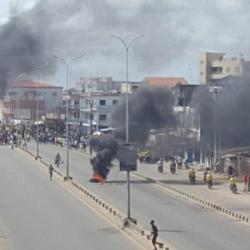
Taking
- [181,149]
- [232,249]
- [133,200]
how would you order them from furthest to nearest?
1. [181,149]
2. [133,200]
3. [232,249]

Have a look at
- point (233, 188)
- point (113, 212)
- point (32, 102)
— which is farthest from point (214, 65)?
point (113, 212)

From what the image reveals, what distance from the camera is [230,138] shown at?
76.1 m

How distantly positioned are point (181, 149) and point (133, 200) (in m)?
30.9

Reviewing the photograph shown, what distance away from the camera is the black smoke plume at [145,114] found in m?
74.7

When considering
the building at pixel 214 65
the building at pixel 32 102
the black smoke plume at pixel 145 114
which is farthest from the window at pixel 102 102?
the black smoke plume at pixel 145 114

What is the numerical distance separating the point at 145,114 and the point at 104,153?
1200cm

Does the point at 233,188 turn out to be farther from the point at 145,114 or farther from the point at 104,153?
the point at 145,114

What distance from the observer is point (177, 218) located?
4362 cm

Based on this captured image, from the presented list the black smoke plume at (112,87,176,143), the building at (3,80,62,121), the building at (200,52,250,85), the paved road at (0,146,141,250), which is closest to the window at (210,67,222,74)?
the building at (200,52,250,85)

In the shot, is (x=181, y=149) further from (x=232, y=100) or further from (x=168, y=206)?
(x=168, y=206)

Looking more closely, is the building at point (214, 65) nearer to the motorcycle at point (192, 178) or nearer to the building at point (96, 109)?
the building at point (96, 109)

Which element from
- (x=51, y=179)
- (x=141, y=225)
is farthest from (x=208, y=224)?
(x=51, y=179)

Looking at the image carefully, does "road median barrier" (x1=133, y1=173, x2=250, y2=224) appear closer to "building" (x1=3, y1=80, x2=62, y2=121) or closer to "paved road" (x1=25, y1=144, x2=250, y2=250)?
"paved road" (x1=25, y1=144, x2=250, y2=250)

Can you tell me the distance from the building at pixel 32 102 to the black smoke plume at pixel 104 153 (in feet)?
186
